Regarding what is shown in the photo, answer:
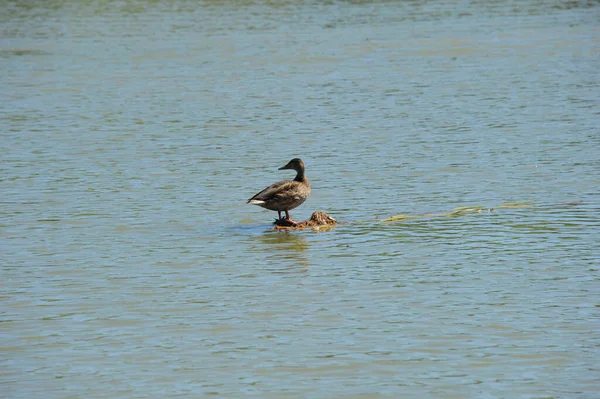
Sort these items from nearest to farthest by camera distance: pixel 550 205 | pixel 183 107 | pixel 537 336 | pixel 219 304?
pixel 537 336
pixel 219 304
pixel 550 205
pixel 183 107

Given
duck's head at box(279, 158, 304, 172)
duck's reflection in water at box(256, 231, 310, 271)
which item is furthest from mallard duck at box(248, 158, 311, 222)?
duck's head at box(279, 158, 304, 172)

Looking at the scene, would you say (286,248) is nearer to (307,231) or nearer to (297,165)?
(307,231)

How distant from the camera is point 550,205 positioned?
722 inches

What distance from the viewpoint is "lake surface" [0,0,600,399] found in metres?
11.2

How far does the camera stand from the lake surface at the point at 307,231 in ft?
36.6

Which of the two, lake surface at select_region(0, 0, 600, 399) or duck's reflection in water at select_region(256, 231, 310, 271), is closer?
lake surface at select_region(0, 0, 600, 399)

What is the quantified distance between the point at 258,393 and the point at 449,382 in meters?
1.59

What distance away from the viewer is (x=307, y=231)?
17328 millimetres

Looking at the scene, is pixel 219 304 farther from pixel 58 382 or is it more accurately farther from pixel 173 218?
pixel 173 218

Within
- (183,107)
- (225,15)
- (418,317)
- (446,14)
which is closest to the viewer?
(418,317)

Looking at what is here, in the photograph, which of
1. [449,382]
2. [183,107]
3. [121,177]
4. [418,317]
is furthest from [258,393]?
[183,107]

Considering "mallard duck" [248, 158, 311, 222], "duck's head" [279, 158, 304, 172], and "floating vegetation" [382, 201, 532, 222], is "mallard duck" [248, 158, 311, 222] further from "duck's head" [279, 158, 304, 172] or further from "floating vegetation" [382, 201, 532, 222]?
"floating vegetation" [382, 201, 532, 222]

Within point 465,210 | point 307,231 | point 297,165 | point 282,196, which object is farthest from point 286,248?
point 465,210

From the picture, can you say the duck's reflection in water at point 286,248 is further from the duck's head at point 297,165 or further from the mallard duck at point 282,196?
the duck's head at point 297,165
